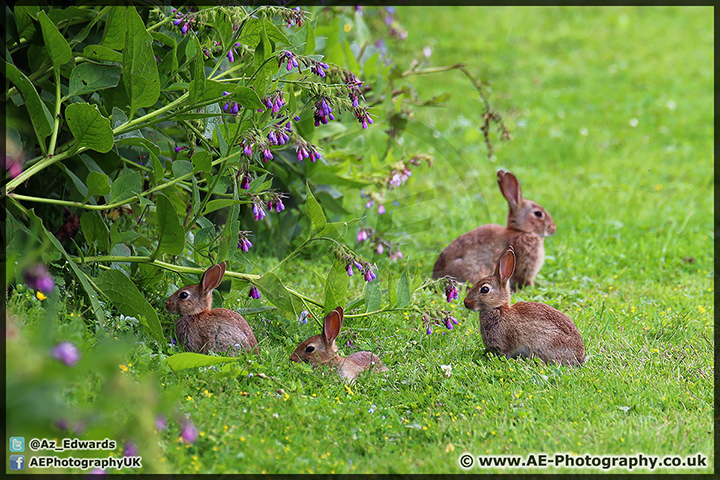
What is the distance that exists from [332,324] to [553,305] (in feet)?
8.06

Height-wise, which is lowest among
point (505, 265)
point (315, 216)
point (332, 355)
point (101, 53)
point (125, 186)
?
point (332, 355)

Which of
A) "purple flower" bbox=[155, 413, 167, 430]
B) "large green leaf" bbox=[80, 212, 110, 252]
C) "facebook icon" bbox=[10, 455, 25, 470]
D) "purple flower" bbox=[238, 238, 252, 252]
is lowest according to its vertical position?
"facebook icon" bbox=[10, 455, 25, 470]

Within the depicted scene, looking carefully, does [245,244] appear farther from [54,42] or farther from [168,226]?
[54,42]

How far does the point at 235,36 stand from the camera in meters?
4.67

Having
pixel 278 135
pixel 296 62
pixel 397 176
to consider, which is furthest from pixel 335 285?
pixel 397 176

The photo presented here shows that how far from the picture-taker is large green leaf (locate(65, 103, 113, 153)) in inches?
170

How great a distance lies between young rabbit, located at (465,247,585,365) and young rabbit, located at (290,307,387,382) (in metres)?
0.85

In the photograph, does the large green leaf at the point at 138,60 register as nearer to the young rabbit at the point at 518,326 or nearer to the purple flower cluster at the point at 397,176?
the young rabbit at the point at 518,326

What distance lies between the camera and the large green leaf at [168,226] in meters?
4.68

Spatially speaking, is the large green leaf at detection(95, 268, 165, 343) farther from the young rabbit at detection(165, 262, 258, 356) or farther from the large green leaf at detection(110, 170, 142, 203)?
the large green leaf at detection(110, 170, 142, 203)

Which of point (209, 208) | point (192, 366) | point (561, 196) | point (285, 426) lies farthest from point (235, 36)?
point (561, 196)

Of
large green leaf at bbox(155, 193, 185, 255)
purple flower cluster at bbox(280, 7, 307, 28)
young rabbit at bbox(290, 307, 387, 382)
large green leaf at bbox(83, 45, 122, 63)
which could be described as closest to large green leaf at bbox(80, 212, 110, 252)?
large green leaf at bbox(155, 193, 185, 255)

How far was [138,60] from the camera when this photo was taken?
446 centimetres

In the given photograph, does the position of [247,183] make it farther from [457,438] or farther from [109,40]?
[457,438]
